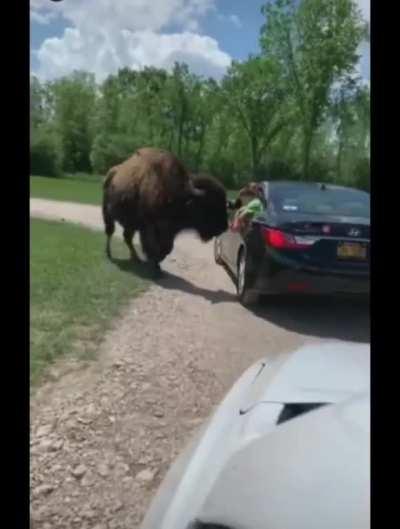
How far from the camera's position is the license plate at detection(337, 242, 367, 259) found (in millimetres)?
992

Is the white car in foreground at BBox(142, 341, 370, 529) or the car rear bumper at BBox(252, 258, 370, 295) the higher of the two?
the car rear bumper at BBox(252, 258, 370, 295)

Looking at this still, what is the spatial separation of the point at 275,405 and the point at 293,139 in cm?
44

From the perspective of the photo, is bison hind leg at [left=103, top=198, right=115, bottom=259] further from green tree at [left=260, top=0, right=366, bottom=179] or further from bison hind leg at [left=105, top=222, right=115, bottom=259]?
green tree at [left=260, top=0, right=366, bottom=179]

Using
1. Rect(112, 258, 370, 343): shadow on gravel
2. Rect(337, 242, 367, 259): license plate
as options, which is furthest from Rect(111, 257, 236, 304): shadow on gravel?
Rect(337, 242, 367, 259): license plate

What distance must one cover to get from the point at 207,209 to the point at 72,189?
244 millimetres

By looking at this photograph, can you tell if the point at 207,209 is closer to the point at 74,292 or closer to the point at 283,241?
the point at 283,241

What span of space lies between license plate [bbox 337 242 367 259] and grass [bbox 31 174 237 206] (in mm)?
204

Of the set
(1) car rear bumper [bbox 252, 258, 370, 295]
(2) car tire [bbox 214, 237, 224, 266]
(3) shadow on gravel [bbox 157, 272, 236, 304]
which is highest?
(2) car tire [bbox 214, 237, 224, 266]

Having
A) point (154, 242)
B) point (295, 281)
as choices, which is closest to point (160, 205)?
point (154, 242)

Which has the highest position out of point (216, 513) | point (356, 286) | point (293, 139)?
point (293, 139)

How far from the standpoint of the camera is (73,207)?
50.9 inches

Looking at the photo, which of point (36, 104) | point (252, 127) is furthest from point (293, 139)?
point (36, 104)
